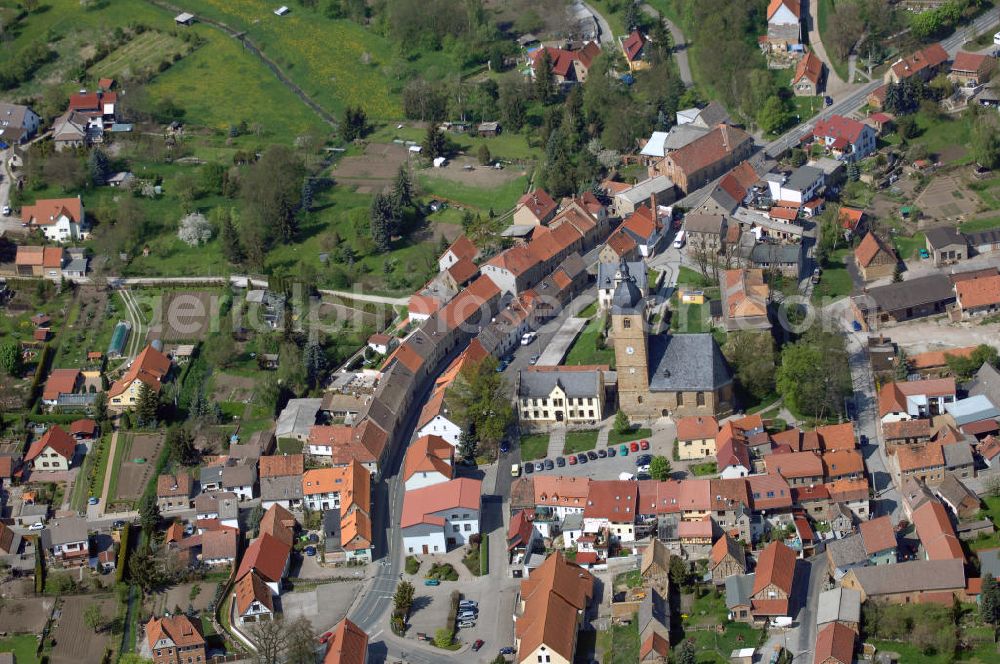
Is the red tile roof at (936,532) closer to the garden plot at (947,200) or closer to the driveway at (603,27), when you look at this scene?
the garden plot at (947,200)

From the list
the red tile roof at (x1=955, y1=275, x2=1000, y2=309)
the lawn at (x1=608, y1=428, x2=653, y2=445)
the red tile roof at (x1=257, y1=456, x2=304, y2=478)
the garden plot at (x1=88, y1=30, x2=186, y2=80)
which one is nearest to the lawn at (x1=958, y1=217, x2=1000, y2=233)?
the red tile roof at (x1=955, y1=275, x2=1000, y2=309)

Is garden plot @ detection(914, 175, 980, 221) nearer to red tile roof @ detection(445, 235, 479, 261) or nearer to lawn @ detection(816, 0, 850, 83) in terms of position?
lawn @ detection(816, 0, 850, 83)

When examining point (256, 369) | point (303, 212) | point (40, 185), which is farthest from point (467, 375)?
point (40, 185)

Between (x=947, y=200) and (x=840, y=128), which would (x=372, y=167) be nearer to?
(x=840, y=128)

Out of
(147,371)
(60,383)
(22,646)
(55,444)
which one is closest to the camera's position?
Result: (22,646)

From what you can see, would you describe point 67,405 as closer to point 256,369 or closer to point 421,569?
point 256,369

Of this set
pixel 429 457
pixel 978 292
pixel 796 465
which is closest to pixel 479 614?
pixel 429 457

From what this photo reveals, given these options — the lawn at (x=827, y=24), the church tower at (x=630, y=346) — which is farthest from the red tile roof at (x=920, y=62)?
the church tower at (x=630, y=346)
